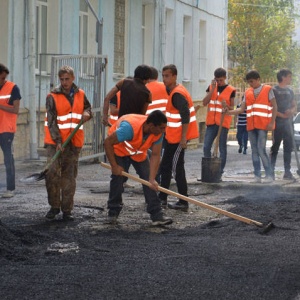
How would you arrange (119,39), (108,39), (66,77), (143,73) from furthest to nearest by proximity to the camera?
(119,39), (108,39), (143,73), (66,77)

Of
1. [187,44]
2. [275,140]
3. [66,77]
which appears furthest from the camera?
[187,44]

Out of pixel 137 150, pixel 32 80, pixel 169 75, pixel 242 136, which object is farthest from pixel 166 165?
pixel 242 136

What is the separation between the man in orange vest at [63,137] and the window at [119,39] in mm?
14822

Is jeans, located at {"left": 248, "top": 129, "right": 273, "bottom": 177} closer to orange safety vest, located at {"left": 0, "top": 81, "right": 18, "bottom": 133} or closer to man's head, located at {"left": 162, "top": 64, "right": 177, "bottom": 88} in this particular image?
man's head, located at {"left": 162, "top": 64, "right": 177, "bottom": 88}

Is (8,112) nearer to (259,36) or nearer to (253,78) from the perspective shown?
(253,78)

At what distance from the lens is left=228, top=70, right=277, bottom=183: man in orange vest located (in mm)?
16234

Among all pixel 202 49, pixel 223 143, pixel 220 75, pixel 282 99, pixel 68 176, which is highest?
pixel 202 49

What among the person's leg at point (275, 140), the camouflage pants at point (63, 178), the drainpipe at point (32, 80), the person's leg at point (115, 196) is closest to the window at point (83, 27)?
the drainpipe at point (32, 80)

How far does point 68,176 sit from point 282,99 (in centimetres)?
634

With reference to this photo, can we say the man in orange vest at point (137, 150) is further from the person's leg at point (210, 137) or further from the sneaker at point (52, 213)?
the person's leg at point (210, 137)

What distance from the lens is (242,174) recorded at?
61.3ft

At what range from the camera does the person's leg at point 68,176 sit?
1135 cm

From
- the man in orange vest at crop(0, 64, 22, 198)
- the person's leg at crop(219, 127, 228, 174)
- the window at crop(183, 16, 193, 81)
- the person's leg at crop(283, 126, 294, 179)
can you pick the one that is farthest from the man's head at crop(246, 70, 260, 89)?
the window at crop(183, 16, 193, 81)

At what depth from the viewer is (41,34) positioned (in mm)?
21781
